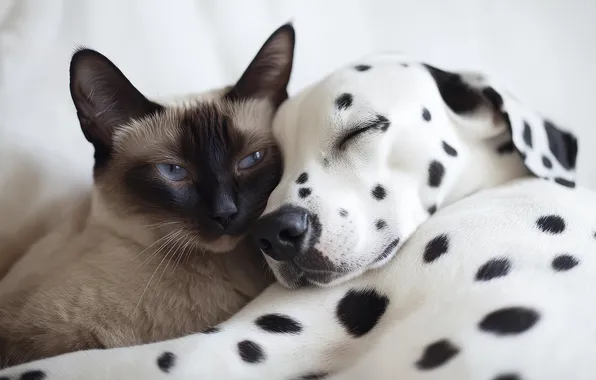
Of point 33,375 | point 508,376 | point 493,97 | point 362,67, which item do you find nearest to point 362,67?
point 362,67

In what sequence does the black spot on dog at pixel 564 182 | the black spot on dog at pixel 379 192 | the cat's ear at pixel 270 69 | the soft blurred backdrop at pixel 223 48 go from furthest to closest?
the soft blurred backdrop at pixel 223 48 < the cat's ear at pixel 270 69 < the black spot on dog at pixel 564 182 < the black spot on dog at pixel 379 192

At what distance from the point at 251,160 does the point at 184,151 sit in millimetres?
120

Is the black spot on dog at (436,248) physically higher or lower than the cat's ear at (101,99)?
lower

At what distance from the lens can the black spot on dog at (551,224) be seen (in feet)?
3.09

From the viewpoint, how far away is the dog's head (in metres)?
0.93

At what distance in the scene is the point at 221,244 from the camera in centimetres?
109

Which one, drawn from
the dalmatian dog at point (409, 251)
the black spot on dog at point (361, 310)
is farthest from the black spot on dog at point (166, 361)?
the black spot on dog at point (361, 310)

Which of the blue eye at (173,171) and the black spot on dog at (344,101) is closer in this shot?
the black spot on dog at (344,101)

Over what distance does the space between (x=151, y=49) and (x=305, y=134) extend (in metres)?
0.65

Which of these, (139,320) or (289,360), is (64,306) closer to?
(139,320)

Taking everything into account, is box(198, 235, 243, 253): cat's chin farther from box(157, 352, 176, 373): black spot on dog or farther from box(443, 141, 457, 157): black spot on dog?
box(443, 141, 457, 157): black spot on dog

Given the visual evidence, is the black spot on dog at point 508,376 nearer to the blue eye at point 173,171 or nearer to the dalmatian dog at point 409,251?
the dalmatian dog at point 409,251

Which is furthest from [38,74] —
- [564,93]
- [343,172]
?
[564,93]

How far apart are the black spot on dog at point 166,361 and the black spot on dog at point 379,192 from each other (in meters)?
0.37
